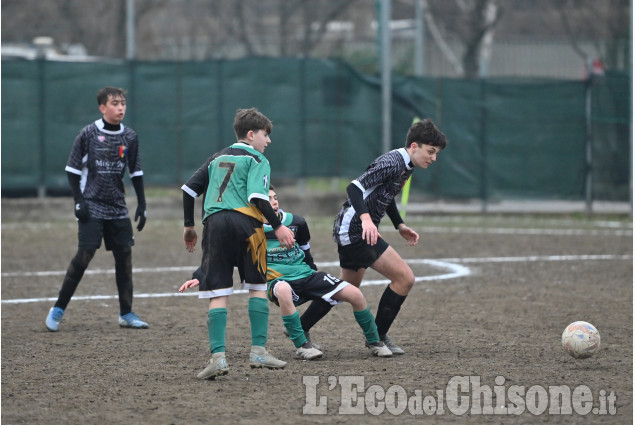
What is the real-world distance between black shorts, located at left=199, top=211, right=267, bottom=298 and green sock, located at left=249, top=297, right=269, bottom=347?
12 centimetres

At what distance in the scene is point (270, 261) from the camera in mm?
7039

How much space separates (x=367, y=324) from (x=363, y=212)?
758 mm

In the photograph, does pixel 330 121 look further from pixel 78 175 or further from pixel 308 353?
pixel 308 353

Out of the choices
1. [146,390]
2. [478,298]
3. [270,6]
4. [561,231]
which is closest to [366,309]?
[146,390]

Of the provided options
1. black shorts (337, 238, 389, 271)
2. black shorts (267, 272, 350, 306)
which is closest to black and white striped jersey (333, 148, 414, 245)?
black shorts (337, 238, 389, 271)

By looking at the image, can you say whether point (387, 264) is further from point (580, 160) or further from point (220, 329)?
point (580, 160)

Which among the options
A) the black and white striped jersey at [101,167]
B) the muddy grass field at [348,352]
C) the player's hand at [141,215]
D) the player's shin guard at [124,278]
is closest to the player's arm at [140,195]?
the player's hand at [141,215]

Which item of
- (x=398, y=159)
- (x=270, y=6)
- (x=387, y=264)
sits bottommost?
(x=387, y=264)

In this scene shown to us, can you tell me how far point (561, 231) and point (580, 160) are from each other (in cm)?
336

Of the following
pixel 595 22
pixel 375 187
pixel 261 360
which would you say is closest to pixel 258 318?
pixel 261 360

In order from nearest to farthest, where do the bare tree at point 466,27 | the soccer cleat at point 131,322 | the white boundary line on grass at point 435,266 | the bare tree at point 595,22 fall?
the soccer cleat at point 131,322
the white boundary line on grass at point 435,266
the bare tree at point 466,27
the bare tree at point 595,22

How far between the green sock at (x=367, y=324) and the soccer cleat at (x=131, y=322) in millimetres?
2046

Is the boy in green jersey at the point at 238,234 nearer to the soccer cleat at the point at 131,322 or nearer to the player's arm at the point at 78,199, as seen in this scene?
the soccer cleat at the point at 131,322

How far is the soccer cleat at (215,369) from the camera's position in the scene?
20.1ft
